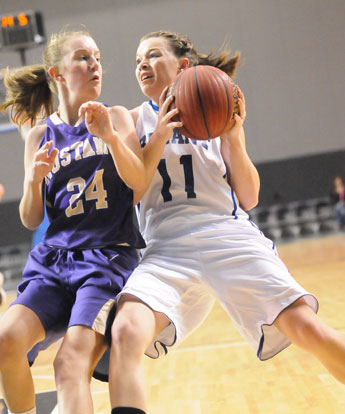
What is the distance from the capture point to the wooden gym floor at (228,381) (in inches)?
127

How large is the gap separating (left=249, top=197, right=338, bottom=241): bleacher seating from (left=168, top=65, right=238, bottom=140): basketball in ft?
40.3

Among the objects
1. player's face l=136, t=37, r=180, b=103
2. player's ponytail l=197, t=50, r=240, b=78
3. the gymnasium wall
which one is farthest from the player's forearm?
the gymnasium wall

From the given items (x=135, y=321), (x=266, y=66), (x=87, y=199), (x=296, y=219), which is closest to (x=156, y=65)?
(x=87, y=199)

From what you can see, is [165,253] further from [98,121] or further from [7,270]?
[7,270]

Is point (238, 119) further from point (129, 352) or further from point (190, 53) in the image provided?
point (129, 352)

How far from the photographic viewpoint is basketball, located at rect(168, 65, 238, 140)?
2.38m

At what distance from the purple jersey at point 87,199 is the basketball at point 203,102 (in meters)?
0.36

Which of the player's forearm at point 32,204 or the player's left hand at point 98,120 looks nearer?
the player's left hand at point 98,120

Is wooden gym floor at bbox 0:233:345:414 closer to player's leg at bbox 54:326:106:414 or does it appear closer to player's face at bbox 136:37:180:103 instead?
player's leg at bbox 54:326:106:414

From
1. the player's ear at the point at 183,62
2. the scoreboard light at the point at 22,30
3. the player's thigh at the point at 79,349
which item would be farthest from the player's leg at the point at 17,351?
the scoreboard light at the point at 22,30

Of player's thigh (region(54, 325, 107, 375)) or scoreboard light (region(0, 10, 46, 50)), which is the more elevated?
scoreboard light (region(0, 10, 46, 50))

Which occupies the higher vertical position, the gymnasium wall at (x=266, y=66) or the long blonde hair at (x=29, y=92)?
the long blonde hair at (x=29, y=92)

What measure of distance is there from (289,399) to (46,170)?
74.4 inches

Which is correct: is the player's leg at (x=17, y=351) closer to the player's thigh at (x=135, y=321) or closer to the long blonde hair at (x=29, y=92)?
the player's thigh at (x=135, y=321)
